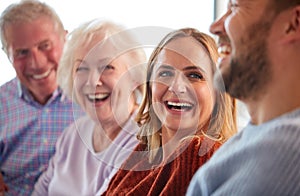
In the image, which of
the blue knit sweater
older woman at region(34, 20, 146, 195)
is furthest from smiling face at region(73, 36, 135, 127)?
the blue knit sweater

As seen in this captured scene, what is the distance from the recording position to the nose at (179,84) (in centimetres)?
107

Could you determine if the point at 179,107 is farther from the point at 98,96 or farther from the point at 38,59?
the point at 38,59

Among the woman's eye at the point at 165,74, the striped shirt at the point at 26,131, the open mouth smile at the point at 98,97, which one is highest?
the woman's eye at the point at 165,74

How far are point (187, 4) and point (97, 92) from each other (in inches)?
22.8

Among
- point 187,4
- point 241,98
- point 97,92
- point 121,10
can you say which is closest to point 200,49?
point 241,98

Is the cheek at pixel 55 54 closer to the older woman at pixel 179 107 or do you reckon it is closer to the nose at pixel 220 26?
the older woman at pixel 179 107

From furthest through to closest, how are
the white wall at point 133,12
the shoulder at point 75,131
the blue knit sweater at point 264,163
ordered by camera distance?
the white wall at point 133,12 < the shoulder at point 75,131 < the blue knit sweater at point 264,163

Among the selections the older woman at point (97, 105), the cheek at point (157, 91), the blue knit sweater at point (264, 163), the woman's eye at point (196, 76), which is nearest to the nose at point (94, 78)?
the older woman at point (97, 105)

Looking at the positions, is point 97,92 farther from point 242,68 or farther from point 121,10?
point 242,68

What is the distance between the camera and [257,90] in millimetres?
789

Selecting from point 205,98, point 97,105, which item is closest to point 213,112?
point 205,98

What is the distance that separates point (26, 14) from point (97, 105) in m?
0.39

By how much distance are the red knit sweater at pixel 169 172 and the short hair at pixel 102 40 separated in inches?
9.5

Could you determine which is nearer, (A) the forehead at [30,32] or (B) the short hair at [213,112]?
(B) the short hair at [213,112]
